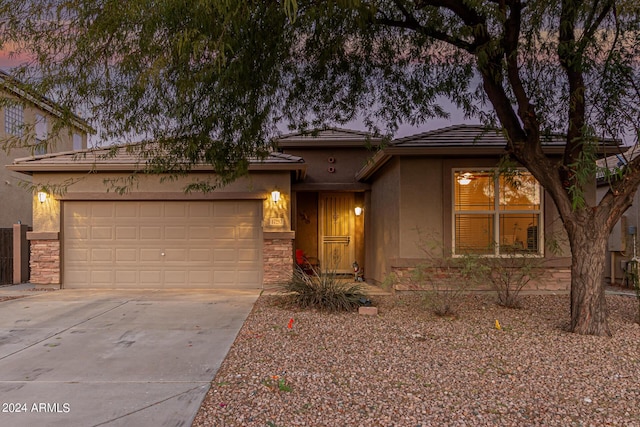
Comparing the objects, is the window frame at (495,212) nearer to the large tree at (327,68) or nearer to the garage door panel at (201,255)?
the large tree at (327,68)

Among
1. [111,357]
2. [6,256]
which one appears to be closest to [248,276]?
[111,357]

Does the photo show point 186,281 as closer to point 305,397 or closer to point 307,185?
point 307,185

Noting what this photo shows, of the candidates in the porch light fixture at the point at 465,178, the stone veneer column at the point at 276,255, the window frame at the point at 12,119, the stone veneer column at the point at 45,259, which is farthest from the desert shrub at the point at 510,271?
the window frame at the point at 12,119

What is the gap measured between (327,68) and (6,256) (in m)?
10.0

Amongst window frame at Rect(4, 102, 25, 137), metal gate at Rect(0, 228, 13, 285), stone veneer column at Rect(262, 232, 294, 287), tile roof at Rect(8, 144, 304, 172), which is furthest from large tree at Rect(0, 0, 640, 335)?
window frame at Rect(4, 102, 25, 137)

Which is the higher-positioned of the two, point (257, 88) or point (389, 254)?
point (257, 88)

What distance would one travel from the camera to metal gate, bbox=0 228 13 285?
10.9 metres

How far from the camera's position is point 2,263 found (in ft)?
35.7

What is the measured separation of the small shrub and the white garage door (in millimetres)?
2759

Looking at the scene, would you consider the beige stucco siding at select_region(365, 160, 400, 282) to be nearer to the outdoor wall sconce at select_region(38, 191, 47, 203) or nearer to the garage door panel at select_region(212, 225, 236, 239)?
the garage door panel at select_region(212, 225, 236, 239)

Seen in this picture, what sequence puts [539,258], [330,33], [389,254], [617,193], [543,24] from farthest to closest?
[389,254], [539,258], [330,33], [543,24], [617,193]

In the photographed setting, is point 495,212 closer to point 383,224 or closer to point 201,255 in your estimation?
point 383,224

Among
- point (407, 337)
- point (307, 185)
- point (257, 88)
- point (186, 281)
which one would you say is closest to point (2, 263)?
point (186, 281)

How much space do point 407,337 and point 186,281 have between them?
250 inches
